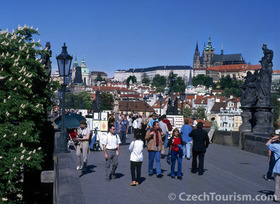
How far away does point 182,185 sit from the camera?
33.7 ft

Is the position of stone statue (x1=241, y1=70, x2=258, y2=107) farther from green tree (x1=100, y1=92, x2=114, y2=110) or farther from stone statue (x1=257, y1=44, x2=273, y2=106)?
green tree (x1=100, y1=92, x2=114, y2=110)

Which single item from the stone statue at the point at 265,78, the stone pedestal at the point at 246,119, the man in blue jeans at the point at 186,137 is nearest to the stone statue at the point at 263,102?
the stone statue at the point at 265,78

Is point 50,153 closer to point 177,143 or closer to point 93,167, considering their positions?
point 93,167

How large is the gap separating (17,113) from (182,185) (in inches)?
231

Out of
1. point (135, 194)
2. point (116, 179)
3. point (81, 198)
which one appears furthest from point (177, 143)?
point (81, 198)

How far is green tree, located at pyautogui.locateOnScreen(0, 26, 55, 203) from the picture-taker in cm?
1284

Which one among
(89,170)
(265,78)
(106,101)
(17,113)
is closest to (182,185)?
(89,170)

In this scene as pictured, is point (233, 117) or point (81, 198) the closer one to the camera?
point (81, 198)

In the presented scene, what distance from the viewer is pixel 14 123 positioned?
14.2 meters

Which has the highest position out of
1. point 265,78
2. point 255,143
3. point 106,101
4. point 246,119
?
point 106,101

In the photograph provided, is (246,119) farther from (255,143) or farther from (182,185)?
(182,185)

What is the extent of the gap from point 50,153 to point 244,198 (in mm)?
10987

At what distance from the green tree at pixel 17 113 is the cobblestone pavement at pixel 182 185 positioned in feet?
6.66

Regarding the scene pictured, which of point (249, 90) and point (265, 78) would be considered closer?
point (265, 78)
